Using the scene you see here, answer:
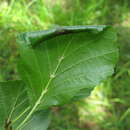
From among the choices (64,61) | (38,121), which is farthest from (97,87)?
(64,61)

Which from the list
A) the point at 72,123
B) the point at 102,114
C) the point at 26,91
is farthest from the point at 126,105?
the point at 26,91

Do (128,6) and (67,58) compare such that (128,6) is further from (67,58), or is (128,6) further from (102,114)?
(67,58)

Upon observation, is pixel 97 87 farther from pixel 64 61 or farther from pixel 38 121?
pixel 64 61

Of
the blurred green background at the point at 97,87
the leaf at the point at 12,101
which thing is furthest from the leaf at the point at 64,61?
the blurred green background at the point at 97,87

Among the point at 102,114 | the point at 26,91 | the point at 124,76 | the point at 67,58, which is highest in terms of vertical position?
the point at 67,58

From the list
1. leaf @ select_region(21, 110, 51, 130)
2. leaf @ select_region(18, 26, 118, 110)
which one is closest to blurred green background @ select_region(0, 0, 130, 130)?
leaf @ select_region(21, 110, 51, 130)
